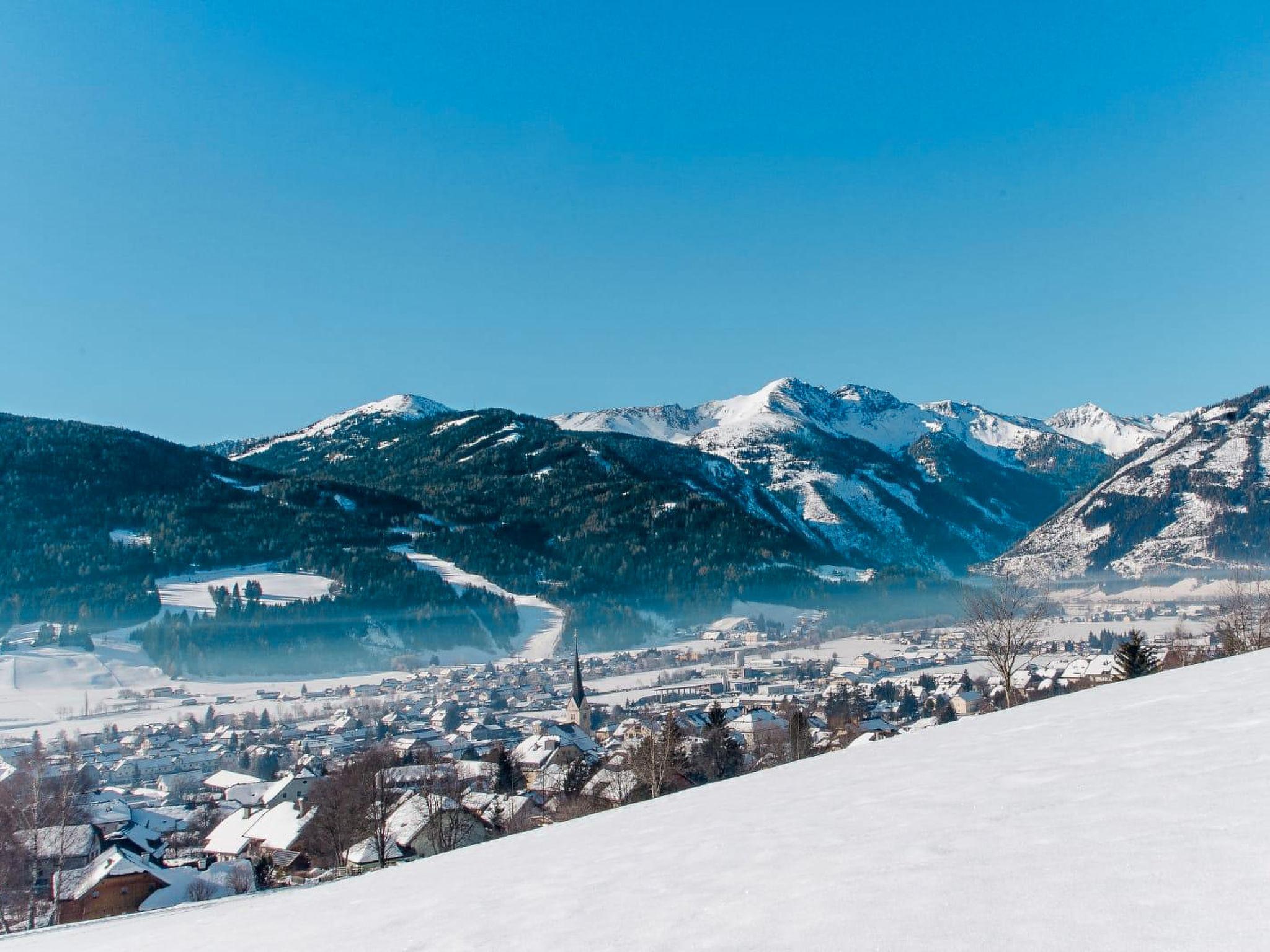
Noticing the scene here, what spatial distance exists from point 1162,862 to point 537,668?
412 feet

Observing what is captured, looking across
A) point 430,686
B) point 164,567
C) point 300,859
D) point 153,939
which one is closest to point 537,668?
point 430,686

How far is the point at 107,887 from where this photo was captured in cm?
3067

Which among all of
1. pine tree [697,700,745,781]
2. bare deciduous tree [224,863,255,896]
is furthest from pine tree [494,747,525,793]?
bare deciduous tree [224,863,255,896]

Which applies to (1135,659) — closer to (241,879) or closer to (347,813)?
(347,813)

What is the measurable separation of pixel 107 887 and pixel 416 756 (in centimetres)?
3028

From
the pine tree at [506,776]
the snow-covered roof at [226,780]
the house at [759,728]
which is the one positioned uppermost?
the pine tree at [506,776]

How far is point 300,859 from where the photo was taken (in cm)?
3869

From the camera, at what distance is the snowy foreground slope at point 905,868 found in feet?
15.0

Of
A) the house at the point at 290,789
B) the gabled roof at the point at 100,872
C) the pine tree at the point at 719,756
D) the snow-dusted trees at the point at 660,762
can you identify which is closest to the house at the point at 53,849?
the gabled roof at the point at 100,872

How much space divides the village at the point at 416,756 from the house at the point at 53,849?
166 mm

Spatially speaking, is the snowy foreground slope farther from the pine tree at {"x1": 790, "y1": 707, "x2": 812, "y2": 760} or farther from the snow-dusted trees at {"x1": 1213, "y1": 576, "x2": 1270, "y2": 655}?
the pine tree at {"x1": 790, "y1": 707, "x2": 812, "y2": 760}

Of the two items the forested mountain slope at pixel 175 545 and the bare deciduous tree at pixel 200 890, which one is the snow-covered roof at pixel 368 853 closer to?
the bare deciduous tree at pixel 200 890

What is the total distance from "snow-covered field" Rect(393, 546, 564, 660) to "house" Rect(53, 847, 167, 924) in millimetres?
108227

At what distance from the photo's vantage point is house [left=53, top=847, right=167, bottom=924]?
29953mm
